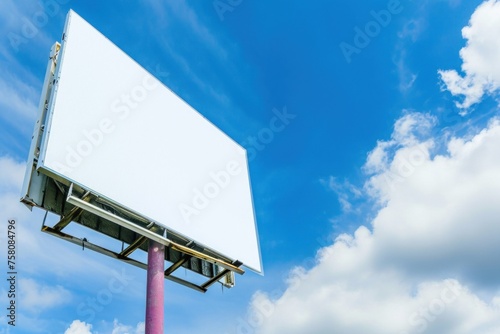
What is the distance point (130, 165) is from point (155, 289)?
7.47 ft

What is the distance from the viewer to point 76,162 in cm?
750

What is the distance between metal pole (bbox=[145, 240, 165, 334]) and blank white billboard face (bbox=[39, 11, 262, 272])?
1.70 ft

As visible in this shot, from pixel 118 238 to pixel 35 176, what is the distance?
2.12 metres

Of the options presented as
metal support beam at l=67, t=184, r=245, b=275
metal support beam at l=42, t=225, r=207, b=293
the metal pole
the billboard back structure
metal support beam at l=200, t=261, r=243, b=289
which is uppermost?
the billboard back structure

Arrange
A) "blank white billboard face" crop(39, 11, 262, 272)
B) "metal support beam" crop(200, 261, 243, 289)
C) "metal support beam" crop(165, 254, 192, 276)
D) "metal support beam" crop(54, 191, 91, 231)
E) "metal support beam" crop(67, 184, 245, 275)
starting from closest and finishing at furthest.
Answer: "metal support beam" crop(67, 184, 245, 275) → "metal support beam" crop(54, 191, 91, 231) → "blank white billboard face" crop(39, 11, 262, 272) → "metal support beam" crop(165, 254, 192, 276) → "metal support beam" crop(200, 261, 243, 289)

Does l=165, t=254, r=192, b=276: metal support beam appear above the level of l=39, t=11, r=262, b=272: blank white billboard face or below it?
below

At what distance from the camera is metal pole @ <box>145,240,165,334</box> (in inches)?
297

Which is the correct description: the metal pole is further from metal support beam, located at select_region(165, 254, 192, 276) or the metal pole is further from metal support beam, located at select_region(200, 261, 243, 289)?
metal support beam, located at select_region(200, 261, 243, 289)

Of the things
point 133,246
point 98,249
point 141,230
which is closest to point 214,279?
point 133,246

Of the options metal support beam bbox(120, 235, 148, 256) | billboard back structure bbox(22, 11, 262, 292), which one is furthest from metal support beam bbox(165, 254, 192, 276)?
metal support beam bbox(120, 235, 148, 256)

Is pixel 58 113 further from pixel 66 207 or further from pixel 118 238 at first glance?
pixel 118 238

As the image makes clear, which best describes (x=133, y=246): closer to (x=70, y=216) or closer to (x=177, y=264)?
(x=177, y=264)

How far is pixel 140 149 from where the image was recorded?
9023mm

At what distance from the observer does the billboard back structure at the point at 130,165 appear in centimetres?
754
